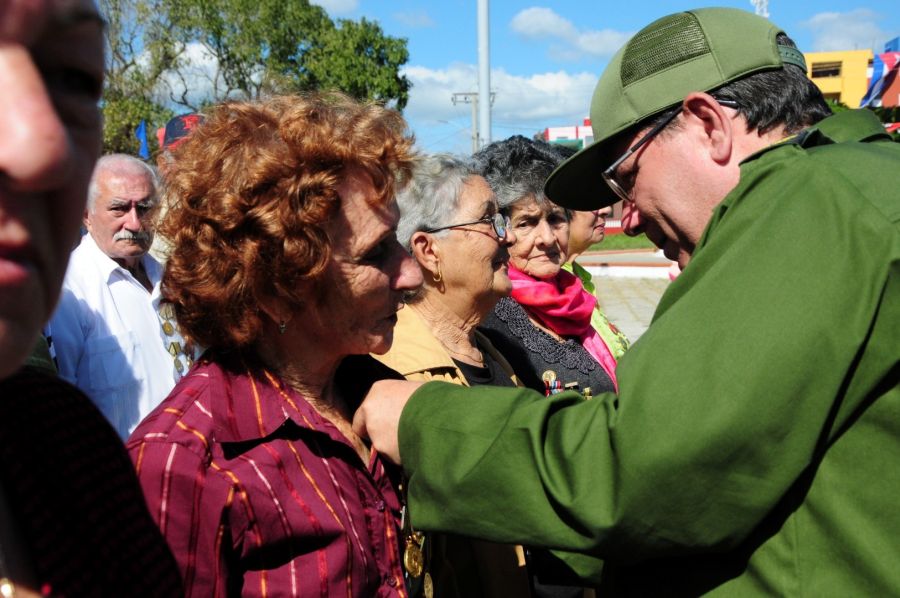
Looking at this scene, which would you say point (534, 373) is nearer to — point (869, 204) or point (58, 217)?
point (869, 204)

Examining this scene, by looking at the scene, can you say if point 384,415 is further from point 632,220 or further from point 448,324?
point 448,324

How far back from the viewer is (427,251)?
10.7ft

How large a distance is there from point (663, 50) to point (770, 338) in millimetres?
998

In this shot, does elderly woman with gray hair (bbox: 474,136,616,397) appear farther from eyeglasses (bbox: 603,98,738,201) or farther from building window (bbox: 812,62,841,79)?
building window (bbox: 812,62,841,79)

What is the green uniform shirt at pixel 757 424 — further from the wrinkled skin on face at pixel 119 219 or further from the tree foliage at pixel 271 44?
the tree foliage at pixel 271 44

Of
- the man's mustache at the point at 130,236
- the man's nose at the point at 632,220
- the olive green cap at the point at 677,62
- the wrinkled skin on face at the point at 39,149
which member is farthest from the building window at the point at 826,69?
the wrinkled skin on face at the point at 39,149

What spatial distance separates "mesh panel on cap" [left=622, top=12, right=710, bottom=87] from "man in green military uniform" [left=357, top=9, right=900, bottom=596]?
442mm

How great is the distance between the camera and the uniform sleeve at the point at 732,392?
1.28 m

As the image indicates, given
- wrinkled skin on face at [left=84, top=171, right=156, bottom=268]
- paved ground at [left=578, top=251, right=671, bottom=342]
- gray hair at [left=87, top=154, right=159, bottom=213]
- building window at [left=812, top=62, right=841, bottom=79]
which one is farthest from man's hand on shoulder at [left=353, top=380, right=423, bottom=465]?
building window at [left=812, top=62, right=841, bottom=79]

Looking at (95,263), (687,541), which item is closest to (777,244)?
(687,541)

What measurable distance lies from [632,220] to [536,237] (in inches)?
68.7

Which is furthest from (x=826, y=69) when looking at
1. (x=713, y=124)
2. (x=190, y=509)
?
(x=190, y=509)

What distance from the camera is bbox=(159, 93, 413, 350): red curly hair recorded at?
1.83m

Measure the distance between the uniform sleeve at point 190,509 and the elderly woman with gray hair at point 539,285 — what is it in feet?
7.48
